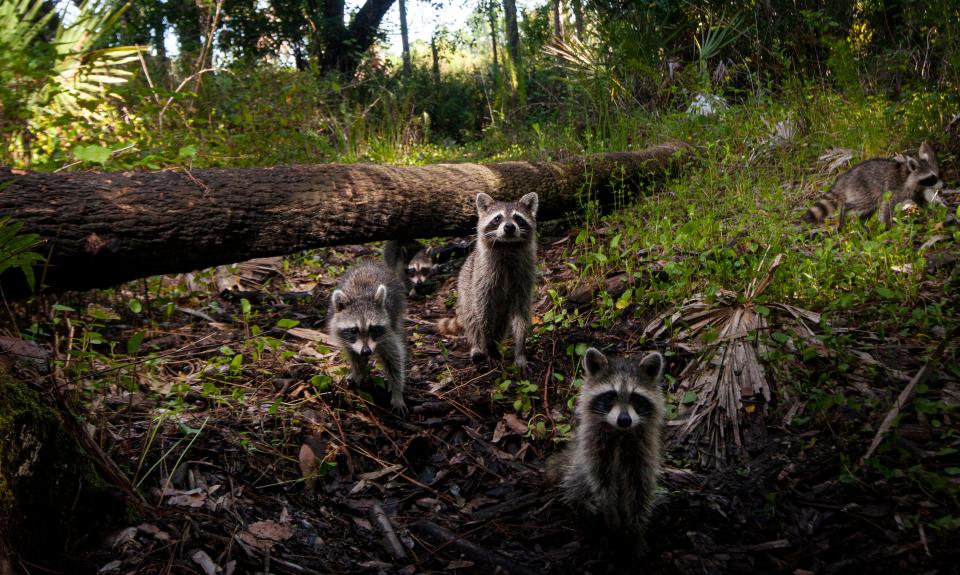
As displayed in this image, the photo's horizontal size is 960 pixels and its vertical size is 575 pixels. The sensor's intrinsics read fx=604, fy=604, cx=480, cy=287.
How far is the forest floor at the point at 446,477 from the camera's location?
102 inches

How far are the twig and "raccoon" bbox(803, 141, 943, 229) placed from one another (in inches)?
186

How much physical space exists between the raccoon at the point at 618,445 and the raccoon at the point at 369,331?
153 cm

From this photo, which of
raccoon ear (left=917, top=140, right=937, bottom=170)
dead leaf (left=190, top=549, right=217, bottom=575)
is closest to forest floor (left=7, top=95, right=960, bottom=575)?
dead leaf (left=190, top=549, right=217, bottom=575)

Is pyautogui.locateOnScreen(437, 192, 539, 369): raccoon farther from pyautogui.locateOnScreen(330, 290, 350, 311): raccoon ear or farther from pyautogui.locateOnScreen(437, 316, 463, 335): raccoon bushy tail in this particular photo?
pyautogui.locateOnScreen(330, 290, 350, 311): raccoon ear

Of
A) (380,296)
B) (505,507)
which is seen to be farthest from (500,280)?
(505,507)

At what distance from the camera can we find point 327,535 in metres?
2.94

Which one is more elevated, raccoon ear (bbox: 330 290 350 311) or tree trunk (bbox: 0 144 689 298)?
tree trunk (bbox: 0 144 689 298)

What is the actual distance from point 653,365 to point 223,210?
3.02 m

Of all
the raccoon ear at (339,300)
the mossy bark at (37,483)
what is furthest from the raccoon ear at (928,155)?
the mossy bark at (37,483)

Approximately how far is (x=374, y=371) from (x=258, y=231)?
53.6 inches

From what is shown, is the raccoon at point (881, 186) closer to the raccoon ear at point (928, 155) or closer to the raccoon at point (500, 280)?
the raccoon ear at point (928, 155)

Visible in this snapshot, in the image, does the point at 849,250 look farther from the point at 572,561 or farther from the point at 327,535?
the point at 327,535

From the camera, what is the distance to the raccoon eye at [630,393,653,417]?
9.82 ft

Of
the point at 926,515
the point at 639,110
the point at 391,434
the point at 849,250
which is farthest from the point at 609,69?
the point at 926,515
